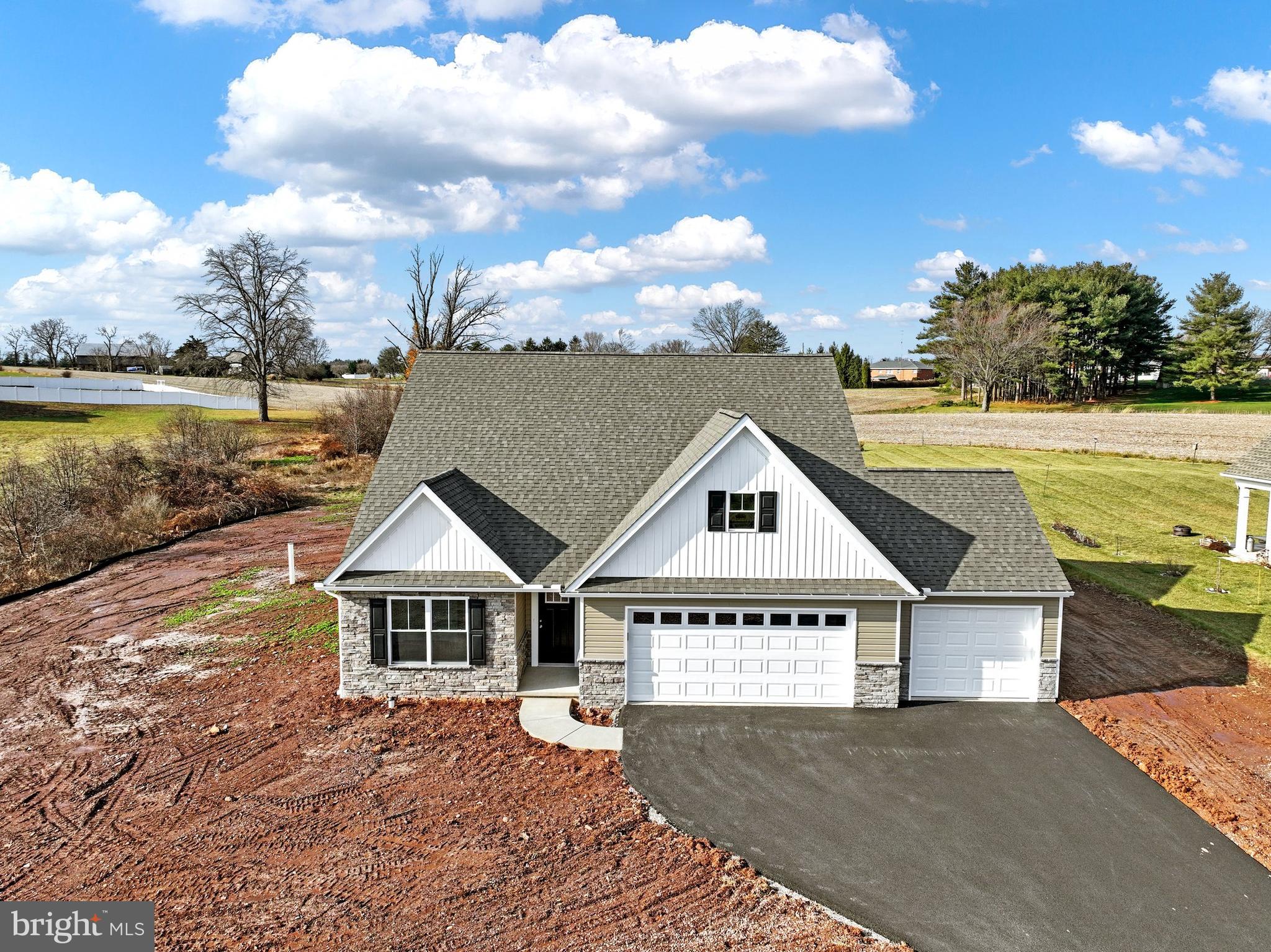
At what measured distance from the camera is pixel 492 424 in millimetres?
17703

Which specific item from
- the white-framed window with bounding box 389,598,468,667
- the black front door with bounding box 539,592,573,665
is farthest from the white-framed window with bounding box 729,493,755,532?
the white-framed window with bounding box 389,598,468,667

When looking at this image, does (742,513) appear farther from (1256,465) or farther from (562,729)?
(1256,465)

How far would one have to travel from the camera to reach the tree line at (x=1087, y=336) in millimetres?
65750

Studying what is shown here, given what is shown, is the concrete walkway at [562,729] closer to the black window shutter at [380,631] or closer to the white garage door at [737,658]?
the white garage door at [737,658]

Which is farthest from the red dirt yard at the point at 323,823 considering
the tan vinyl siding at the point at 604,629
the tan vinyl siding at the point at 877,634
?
the tan vinyl siding at the point at 877,634

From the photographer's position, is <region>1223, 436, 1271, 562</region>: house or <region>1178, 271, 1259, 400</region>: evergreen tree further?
<region>1178, 271, 1259, 400</region>: evergreen tree

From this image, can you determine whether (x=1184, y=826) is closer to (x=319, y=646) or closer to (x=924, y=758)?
(x=924, y=758)

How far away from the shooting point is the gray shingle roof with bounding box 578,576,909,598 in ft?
46.1

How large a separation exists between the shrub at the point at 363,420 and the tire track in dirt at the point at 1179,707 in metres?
38.4

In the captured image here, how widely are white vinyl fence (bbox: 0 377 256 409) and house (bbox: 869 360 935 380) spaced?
89.6 metres

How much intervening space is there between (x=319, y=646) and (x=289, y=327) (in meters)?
45.3

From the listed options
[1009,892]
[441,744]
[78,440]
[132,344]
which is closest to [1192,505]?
[1009,892]

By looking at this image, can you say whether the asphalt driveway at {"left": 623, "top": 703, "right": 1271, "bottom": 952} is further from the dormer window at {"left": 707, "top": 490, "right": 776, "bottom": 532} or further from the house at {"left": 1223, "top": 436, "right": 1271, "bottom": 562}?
the house at {"left": 1223, "top": 436, "right": 1271, "bottom": 562}

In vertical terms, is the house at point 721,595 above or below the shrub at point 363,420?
below
